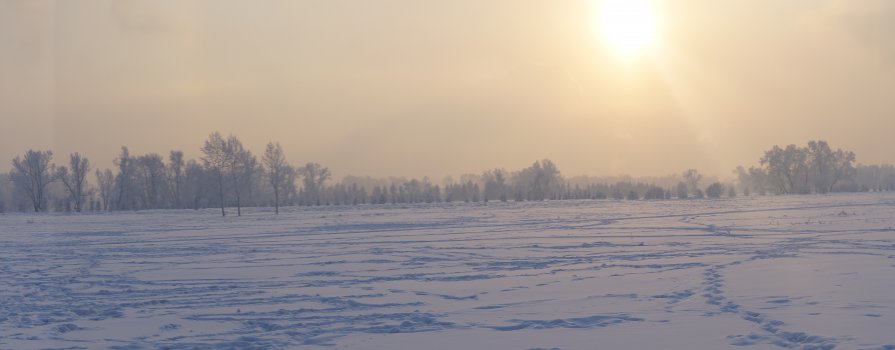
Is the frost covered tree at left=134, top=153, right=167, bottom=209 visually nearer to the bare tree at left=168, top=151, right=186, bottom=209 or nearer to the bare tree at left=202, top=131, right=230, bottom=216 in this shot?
the bare tree at left=168, top=151, right=186, bottom=209

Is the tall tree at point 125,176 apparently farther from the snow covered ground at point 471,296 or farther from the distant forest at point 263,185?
the snow covered ground at point 471,296

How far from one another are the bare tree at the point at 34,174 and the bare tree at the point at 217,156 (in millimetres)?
39631

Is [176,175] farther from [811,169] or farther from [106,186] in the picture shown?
[811,169]

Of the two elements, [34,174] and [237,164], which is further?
[34,174]

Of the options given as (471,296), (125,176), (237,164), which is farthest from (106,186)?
(471,296)

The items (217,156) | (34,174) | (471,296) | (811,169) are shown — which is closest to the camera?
(471,296)

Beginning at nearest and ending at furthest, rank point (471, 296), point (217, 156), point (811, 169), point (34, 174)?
point (471, 296) < point (217, 156) < point (34, 174) < point (811, 169)

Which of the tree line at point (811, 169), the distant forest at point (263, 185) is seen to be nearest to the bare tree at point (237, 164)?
the distant forest at point (263, 185)

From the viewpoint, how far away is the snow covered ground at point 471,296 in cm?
866

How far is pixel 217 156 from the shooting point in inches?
2426

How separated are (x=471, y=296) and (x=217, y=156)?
53.7m

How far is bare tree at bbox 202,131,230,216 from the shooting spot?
61.0 m

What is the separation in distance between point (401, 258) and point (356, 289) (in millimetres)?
5722

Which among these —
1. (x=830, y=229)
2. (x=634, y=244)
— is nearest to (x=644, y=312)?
(x=634, y=244)
